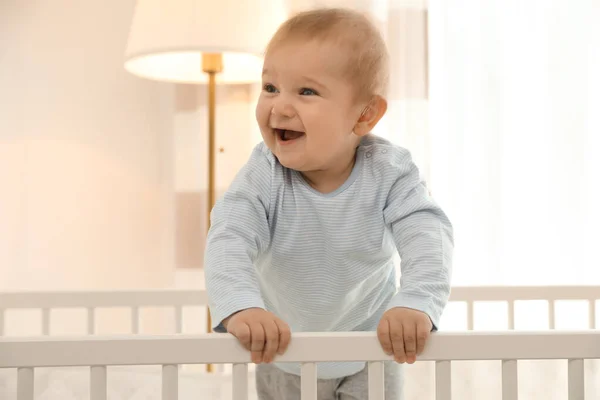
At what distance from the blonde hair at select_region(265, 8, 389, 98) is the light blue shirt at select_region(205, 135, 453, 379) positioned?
4.3 inches

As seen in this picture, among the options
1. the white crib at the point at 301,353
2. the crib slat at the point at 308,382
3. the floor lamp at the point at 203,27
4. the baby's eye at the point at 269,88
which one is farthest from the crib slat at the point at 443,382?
the floor lamp at the point at 203,27

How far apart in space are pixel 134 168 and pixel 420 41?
2.72 feet

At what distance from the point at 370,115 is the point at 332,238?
0.55 feet

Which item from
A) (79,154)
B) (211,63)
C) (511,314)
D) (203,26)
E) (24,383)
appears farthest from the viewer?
(79,154)

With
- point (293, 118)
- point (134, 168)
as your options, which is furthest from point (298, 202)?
point (134, 168)

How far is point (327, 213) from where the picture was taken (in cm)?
92

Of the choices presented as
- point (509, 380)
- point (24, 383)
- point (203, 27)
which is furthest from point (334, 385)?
point (203, 27)

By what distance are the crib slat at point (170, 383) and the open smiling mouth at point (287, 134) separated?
0.32 m

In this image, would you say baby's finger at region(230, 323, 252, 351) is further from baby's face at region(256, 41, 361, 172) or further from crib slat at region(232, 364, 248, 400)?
baby's face at region(256, 41, 361, 172)

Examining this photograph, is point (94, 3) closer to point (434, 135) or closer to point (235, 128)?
point (235, 128)

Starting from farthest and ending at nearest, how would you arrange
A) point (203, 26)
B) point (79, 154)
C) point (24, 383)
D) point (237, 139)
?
point (79, 154)
point (237, 139)
point (203, 26)
point (24, 383)

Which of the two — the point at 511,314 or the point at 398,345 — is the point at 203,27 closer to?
the point at 511,314

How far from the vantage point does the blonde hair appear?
87 cm

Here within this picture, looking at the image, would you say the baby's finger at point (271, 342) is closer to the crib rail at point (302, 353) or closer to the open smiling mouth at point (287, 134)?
the crib rail at point (302, 353)
